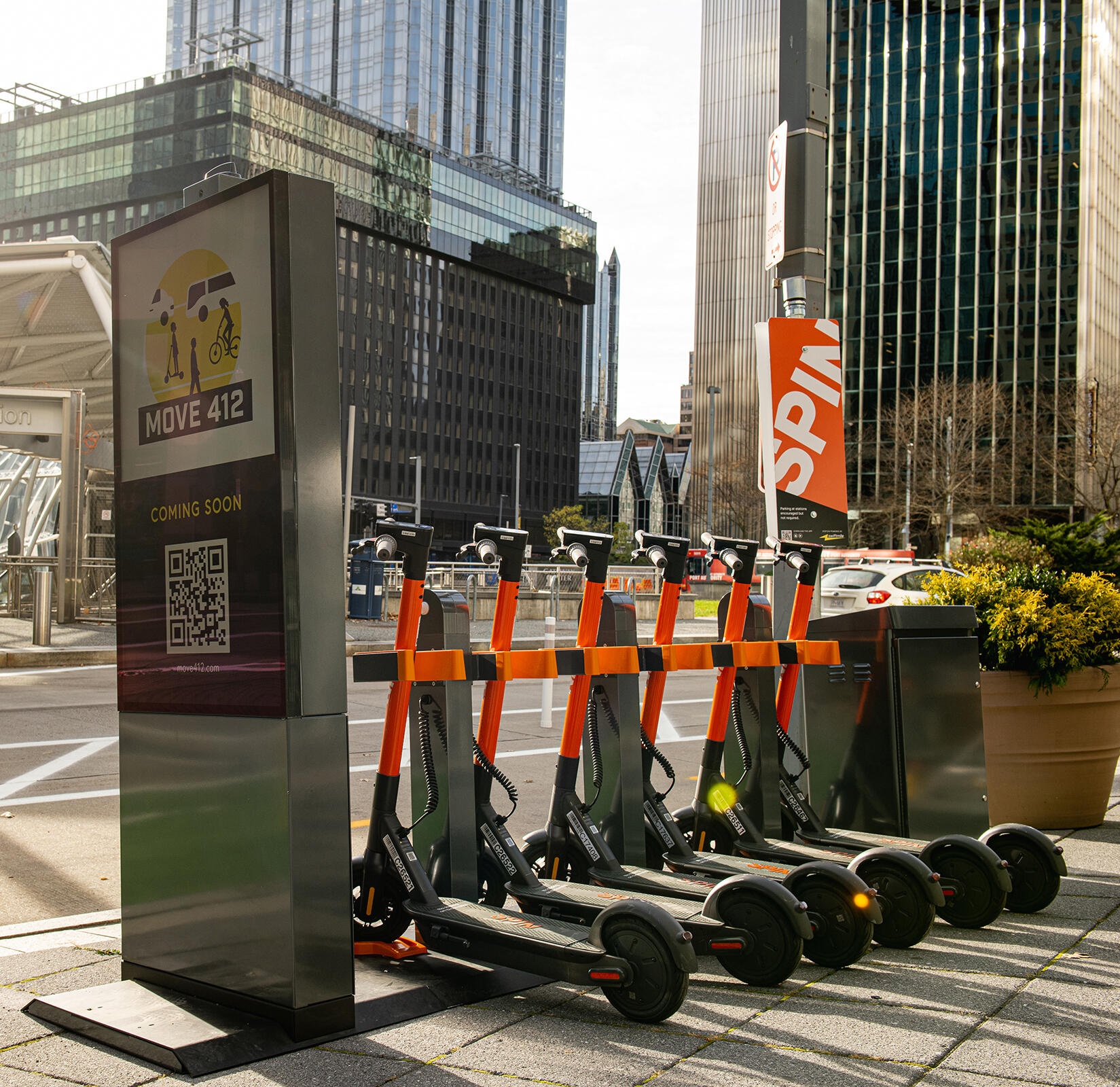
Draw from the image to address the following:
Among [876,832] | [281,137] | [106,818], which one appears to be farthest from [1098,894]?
[281,137]

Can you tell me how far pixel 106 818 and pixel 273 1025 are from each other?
14.2 feet

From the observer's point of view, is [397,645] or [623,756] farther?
[623,756]

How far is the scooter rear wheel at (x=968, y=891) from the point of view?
4656 millimetres

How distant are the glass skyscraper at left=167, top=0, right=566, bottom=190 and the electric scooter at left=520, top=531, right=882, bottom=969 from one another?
368 feet

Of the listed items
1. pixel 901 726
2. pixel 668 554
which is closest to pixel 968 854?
pixel 901 726

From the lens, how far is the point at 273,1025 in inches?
132

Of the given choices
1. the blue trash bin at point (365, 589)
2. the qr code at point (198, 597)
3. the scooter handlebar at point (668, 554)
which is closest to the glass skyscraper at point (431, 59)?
the blue trash bin at point (365, 589)

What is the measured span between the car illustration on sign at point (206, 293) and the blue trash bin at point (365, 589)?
23.0 metres

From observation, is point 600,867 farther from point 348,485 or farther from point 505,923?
point 348,485

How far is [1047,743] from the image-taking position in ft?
20.8

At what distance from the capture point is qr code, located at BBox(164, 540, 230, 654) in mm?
3521

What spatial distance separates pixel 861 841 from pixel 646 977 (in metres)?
1.84

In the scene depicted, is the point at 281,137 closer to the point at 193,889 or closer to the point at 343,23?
the point at 343,23

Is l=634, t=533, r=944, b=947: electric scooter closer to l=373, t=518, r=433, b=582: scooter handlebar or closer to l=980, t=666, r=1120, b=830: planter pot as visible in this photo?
l=373, t=518, r=433, b=582: scooter handlebar
